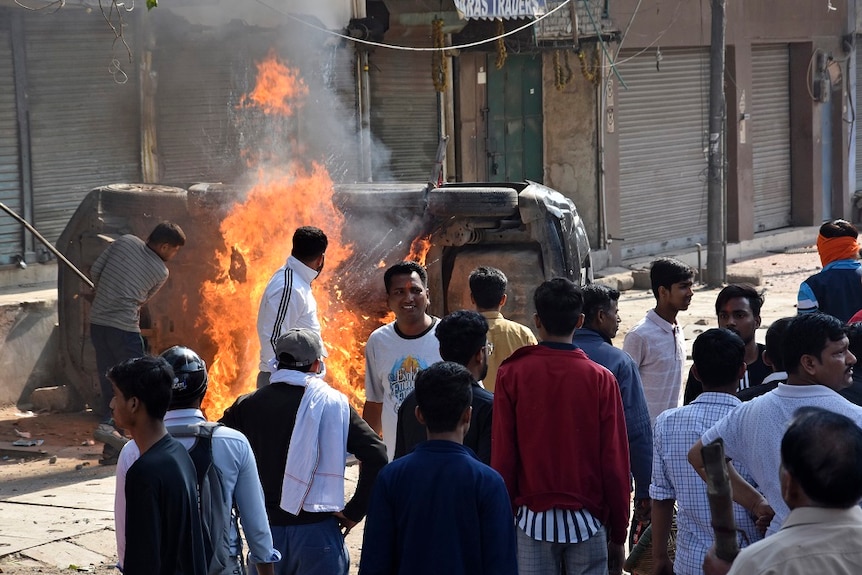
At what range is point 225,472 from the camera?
4027mm

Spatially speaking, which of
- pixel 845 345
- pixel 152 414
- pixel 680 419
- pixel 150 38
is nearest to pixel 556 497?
pixel 680 419

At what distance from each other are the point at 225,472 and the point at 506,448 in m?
1.07

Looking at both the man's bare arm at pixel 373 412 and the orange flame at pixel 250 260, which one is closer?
the man's bare arm at pixel 373 412

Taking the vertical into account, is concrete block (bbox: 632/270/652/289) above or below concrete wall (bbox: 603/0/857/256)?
below

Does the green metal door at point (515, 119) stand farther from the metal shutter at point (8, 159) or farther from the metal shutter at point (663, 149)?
the metal shutter at point (8, 159)

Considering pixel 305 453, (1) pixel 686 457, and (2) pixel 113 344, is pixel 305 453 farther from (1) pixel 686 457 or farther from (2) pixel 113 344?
(2) pixel 113 344

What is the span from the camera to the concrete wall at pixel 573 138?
57.7 feet

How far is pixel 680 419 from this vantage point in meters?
4.38

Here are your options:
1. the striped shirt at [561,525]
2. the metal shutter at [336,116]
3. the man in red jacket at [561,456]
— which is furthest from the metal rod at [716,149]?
the striped shirt at [561,525]

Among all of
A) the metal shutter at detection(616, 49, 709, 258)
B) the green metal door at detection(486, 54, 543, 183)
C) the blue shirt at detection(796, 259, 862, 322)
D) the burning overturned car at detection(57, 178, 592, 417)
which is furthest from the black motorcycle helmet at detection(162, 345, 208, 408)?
the metal shutter at detection(616, 49, 709, 258)

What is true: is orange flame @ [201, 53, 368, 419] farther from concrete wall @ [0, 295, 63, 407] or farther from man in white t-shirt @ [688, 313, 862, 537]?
man in white t-shirt @ [688, 313, 862, 537]

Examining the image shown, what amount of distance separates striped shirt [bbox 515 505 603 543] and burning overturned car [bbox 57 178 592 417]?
4313mm

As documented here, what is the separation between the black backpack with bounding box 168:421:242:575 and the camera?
3.94 metres

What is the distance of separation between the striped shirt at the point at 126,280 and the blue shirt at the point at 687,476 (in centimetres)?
498
